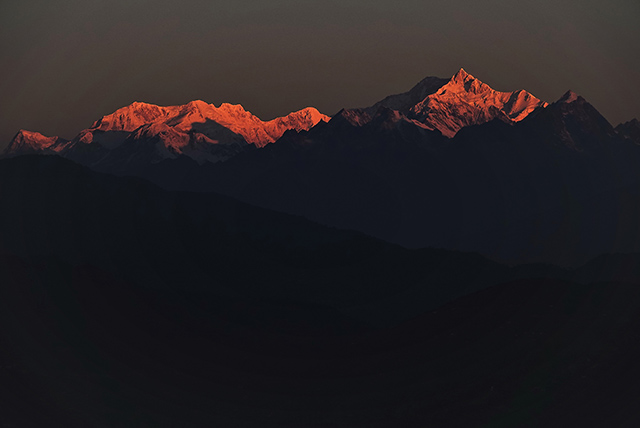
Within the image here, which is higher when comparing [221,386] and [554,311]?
[554,311]

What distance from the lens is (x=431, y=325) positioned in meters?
188

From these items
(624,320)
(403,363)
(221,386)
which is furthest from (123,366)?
(624,320)

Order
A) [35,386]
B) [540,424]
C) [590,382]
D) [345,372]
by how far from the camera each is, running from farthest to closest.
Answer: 1. [345,372]
2. [35,386]
3. [590,382]
4. [540,424]

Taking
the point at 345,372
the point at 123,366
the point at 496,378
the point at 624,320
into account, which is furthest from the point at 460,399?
the point at 123,366

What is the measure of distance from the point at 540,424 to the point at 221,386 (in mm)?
63478

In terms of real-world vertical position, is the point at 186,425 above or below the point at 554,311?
below

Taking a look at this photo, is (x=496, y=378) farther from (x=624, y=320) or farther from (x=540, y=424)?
(x=624, y=320)

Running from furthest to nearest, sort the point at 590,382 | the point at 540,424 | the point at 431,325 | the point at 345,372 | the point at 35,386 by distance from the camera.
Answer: the point at 431,325
the point at 345,372
the point at 35,386
the point at 590,382
the point at 540,424

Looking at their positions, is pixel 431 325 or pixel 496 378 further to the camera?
pixel 431 325

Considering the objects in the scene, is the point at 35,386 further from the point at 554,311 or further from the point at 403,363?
the point at 554,311

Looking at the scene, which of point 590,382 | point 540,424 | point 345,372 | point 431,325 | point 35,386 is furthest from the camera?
point 431,325

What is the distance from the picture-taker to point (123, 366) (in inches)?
7072

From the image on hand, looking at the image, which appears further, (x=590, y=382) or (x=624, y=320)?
(x=624, y=320)

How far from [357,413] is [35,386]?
56.2 m
